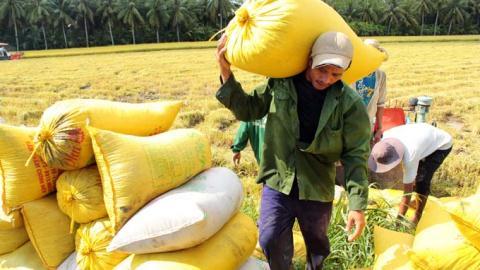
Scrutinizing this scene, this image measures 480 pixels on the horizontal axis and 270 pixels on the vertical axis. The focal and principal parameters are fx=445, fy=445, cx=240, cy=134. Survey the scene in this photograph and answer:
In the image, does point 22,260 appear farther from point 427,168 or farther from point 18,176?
point 427,168

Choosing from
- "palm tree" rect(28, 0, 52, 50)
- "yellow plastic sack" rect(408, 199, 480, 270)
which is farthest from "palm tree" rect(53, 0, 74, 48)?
"yellow plastic sack" rect(408, 199, 480, 270)

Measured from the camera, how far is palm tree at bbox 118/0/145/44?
44688 millimetres

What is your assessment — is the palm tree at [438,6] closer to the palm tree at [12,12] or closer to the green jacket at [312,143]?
the palm tree at [12,12]

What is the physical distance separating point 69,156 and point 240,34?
0.98 m

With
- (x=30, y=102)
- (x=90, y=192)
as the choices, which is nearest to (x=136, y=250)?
(x=90, y=192)

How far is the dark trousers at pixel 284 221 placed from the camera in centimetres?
210

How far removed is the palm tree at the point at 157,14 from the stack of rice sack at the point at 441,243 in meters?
44.7

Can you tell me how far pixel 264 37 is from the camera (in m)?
1.82

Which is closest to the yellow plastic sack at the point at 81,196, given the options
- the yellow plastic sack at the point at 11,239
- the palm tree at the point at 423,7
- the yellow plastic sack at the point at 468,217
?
the yellow plastic sack at the point at 11,239

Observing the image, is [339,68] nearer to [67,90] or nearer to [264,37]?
[264,37]

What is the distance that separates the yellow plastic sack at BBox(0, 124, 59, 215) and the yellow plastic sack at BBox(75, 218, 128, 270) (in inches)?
14.9

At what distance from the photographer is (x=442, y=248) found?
1.79 metres

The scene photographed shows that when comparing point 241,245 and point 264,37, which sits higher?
point 264,37

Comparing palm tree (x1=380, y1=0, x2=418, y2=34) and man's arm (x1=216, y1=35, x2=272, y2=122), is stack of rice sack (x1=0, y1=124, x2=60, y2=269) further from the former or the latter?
palm tree (x1=380, y1=0, x2=418, y2=34)
